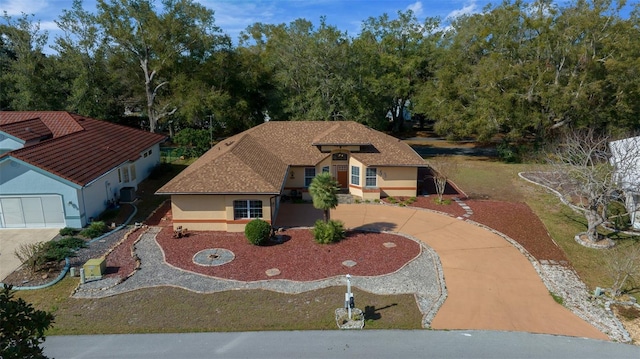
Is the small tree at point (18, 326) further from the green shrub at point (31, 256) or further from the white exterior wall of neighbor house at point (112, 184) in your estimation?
the white exterior wall of neighbor house at point (112, 184)

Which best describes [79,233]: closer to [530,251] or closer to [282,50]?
[530,251]

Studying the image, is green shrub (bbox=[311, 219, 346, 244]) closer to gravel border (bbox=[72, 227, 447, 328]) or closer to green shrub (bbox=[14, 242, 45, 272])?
gravel border (bbox=[72, 227, 447, 328])

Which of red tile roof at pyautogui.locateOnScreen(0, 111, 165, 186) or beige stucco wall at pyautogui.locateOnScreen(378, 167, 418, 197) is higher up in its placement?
red tile roof at pyautogui.locateOnScreen(0, 111, 165, 186)

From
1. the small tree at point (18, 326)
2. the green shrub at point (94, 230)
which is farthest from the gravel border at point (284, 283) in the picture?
the small tree at point (18, 326)

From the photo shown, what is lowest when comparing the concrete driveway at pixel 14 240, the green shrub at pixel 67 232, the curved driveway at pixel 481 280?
the curved driveway at pixel 481 280

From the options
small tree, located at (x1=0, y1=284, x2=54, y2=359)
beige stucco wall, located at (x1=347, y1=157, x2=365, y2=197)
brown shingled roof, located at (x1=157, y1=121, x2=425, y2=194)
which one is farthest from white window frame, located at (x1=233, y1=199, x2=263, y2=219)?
small tree, located at (x1=0, y1=284, x2=54, y2=359)

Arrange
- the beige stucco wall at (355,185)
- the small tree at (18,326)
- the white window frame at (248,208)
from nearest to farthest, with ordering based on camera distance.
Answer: the small tree at (18,326) → the white window frame at (248,208) → the beige stucco wall at (355,185)

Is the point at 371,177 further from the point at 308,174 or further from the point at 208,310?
the point at 208,310
